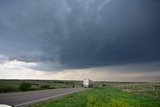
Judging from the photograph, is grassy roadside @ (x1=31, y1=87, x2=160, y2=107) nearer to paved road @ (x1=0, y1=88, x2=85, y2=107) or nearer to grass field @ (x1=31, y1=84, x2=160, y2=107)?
grass field @ (x1=31, y1=84, x2=160, y2=107)

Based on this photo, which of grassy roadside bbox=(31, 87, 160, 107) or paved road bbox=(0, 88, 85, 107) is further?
paved road bbox=(0, 88, 85, 107)

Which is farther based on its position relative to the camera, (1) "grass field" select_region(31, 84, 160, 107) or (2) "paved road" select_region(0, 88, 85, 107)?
(2) "paved road" select_region(0, 88, 85, 107)

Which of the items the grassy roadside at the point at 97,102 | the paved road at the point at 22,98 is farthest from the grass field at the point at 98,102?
the paved road at the point at 22,98

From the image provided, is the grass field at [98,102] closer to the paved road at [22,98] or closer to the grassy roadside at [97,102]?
the grassy roadside at [97,102]

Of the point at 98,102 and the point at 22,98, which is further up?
the point at 22,98

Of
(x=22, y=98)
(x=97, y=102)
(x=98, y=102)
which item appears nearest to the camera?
(x=98, y=102)

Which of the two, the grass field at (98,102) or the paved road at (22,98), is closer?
the grass field at (98,102)

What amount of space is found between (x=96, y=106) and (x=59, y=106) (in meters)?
5.30

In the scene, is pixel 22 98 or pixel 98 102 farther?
pixel 22 98

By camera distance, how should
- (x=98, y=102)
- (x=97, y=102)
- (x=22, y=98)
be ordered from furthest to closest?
1. (x=22, y=98)
2. (x=97, y=102)
3. (x=98, y=102)

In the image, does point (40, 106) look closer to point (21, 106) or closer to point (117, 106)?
point (21, 106)

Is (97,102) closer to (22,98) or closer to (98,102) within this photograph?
(98,102)

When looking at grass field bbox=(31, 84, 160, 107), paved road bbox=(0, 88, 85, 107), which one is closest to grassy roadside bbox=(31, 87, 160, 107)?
grass field bbox=(31, 84, 160, 107)

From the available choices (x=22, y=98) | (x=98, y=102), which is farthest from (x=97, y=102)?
(x=22, y=98)
